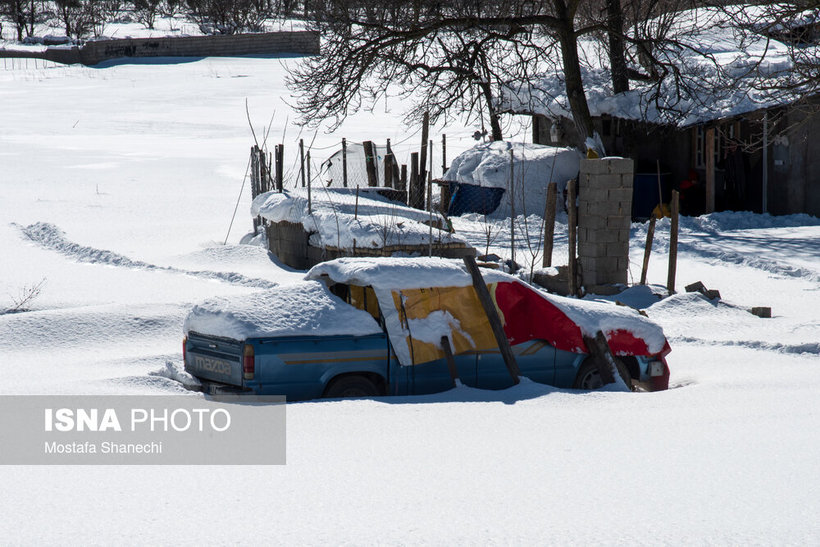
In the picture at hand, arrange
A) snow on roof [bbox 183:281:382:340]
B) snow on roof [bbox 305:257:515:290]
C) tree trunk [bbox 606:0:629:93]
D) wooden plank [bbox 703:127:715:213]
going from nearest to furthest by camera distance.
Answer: snow on roof [bbox 183:281:382:340], snow on roof [bbox 305:257:515:290], wooden plank [bbox 703:127:715:213], tree trunk [bbox 606:0:629:93]

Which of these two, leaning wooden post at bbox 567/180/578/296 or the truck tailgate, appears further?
leaning wooden post at bbox 567/180/578/296

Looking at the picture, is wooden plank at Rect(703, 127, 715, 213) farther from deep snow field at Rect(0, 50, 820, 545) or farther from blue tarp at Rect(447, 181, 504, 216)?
blue tarp at Rect(447, 181, 504, 216)

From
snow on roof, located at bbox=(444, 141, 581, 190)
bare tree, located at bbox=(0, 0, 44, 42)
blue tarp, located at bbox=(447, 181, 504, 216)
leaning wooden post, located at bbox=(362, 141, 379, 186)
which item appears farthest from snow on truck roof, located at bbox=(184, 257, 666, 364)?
bare tree, located at bbox=(0, 0, 44, 42)

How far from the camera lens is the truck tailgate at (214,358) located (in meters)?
7.38

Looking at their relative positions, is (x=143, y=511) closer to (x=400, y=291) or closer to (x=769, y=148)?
(x=400, y=291)

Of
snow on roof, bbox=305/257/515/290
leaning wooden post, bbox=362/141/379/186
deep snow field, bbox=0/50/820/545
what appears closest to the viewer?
deep snow field, bbox=0/50/820/545

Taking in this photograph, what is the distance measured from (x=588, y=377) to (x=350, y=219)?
7.48m

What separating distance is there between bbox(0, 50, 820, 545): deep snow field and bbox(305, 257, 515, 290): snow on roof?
1005mm

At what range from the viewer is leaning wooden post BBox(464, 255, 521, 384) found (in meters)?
8.04

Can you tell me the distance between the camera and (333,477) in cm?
552

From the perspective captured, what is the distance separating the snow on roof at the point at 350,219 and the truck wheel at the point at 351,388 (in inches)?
255

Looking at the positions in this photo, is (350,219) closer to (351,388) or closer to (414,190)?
(414,190)

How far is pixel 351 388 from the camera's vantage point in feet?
25.2

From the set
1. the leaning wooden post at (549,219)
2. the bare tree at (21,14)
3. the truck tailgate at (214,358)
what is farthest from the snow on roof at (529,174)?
the bare tree at (21,14)
